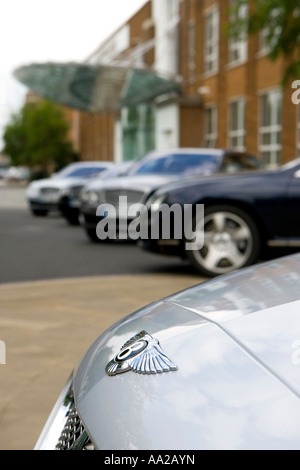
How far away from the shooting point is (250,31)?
47.6 ft

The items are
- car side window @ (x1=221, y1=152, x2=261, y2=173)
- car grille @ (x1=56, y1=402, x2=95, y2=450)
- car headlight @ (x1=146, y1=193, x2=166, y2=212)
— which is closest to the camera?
car grille @ (x1=56, y1=402, x2=95, y2=450)

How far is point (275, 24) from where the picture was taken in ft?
46.5

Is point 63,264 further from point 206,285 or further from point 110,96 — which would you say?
point 110,96

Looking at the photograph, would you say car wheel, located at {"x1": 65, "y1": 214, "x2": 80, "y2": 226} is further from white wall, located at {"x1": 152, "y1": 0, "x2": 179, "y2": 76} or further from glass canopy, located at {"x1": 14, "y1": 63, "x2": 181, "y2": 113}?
white wall, located at {"x1": 152, "y1": 0, "x2": 179, "y2": 76}

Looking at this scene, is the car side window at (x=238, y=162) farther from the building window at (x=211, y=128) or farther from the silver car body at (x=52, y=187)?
the building window at (x=211, y=128)

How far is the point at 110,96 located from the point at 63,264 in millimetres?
31361

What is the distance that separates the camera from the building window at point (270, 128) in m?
26.2

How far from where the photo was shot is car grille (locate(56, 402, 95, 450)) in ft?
5.90

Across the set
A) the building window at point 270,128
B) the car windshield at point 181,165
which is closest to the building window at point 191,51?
the building window at point 270,128

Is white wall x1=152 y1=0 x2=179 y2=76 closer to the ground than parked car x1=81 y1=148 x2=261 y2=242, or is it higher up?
higher up

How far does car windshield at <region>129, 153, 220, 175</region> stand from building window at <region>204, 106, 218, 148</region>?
62.3 ft

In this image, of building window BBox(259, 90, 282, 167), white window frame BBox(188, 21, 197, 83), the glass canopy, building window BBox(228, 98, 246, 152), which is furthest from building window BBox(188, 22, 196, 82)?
building window BBox(259, 90, 282, 167)

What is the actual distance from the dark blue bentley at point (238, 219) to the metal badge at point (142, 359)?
256 inches

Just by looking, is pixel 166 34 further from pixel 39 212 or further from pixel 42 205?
pixel 42 205
